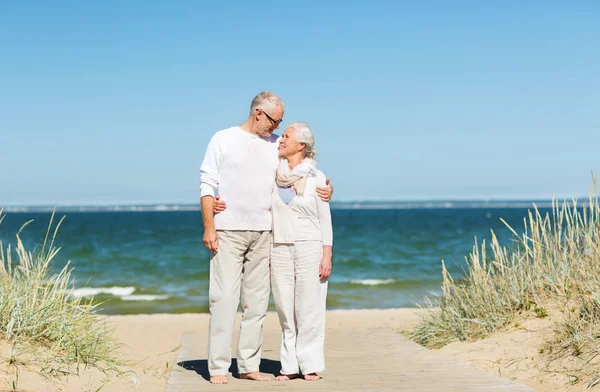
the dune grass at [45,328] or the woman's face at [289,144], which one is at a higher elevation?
the woman's face at [289,144]

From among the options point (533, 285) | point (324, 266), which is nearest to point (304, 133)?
point (324, 266)

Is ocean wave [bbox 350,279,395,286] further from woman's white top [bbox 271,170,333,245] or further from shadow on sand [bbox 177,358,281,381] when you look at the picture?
woman's white top [bbox 271,170,333,245]

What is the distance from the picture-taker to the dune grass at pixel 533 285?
6672 mm

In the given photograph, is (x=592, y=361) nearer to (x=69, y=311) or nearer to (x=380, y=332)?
(x=380, y=332)

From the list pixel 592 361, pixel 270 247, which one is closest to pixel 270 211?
pixel 270 247

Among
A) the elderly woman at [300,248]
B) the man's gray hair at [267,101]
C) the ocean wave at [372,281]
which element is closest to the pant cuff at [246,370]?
the elderly woman at [300,248]

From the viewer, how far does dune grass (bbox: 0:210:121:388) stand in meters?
5.52

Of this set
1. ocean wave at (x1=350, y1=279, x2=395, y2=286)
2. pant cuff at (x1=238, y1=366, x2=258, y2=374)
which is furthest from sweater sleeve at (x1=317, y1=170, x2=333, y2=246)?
ocean wave at (x1=350, y1=279, x2=395, y2=286)

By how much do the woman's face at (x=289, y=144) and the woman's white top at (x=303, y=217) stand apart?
0.77 ft

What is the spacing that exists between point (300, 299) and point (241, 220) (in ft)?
2.45

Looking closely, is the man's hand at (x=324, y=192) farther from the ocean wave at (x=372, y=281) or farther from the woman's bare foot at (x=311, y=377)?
the ocean wave at (x=372, y=281)

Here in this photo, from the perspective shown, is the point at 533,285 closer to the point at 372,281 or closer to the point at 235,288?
the point at 235,288

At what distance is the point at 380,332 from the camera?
8.24 m

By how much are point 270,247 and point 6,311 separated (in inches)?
89.3
